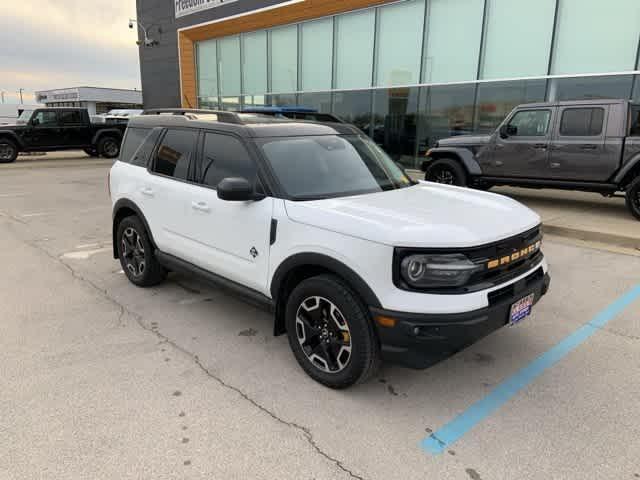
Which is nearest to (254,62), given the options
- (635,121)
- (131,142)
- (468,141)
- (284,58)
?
(284,58)

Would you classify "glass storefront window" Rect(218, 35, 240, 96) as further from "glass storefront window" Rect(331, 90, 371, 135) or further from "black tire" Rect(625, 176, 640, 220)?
"black tire" Rect(625, 176, 640, 220)

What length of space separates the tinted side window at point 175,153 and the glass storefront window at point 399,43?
37.9 ft

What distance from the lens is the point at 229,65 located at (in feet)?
69.3

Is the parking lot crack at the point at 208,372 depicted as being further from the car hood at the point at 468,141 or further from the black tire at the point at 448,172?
the car hood at the point at 468,141

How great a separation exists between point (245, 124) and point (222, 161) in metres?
0.35

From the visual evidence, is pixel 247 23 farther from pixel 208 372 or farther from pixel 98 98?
pixel 98 98

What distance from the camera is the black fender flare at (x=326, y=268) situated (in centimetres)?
278

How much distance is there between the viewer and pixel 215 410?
2893mm

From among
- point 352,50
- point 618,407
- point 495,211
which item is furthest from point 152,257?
point 352,50

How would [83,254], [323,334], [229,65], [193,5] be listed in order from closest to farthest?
[323,334]
[83,254]
[229,65]
[193,5]

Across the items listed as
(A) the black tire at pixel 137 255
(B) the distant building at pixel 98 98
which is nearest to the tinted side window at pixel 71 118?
(A) the black tire at pixel 137 255

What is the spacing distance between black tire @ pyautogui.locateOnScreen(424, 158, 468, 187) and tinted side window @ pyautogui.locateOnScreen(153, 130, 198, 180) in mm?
6813

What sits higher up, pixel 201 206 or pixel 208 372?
pixel 201 206

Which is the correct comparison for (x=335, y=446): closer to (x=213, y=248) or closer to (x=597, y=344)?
(x=213, y=248)
